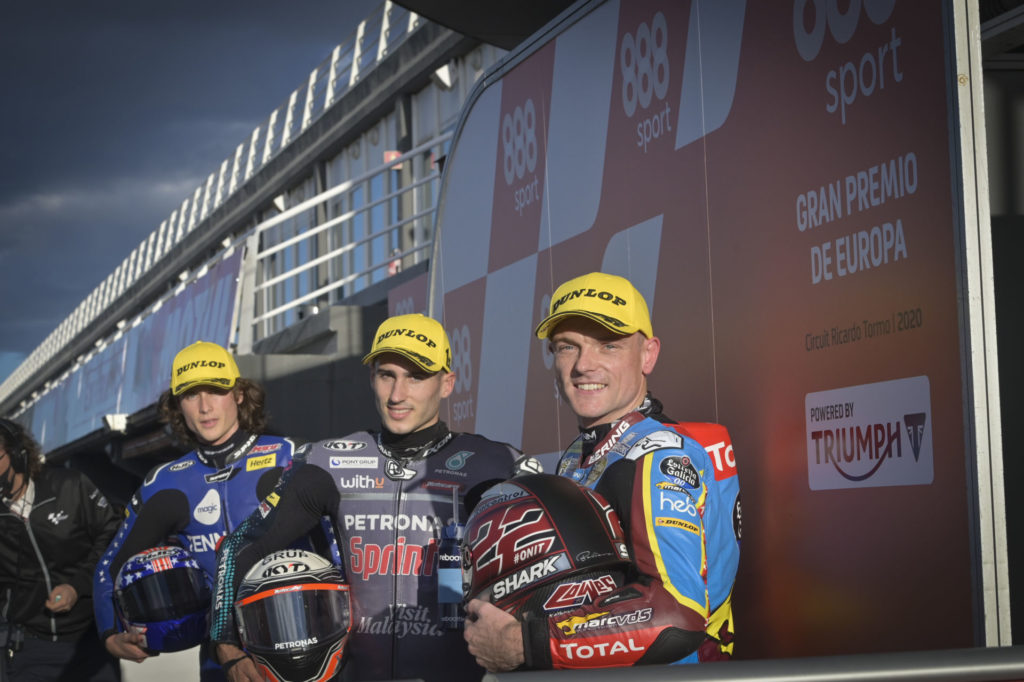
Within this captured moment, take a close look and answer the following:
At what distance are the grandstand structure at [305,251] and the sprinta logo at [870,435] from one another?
4645 mm

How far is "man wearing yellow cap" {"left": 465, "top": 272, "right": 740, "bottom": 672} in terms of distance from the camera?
2.67 metres

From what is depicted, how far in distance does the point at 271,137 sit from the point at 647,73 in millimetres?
25069

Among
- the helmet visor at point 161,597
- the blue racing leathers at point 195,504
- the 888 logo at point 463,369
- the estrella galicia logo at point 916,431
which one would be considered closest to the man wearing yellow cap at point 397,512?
the helmet visor at point 161,597

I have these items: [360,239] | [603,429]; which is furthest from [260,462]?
[360,239]

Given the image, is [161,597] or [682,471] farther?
[161,597]

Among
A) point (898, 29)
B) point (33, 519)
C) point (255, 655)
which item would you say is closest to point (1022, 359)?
point (898, 29)

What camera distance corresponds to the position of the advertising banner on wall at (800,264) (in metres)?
3.16

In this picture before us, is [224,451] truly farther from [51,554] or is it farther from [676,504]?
[676,504]

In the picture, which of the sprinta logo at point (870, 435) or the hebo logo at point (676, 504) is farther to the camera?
the sprinta logo at point (870, 435)

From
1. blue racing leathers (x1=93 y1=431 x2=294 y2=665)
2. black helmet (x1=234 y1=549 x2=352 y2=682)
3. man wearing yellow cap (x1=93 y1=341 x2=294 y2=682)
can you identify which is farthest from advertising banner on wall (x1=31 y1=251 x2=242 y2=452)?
black helmet (x1=234 y1=549 x2=352 y2=682)

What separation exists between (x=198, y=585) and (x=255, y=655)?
1.06 metres

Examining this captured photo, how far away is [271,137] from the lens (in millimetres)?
28703

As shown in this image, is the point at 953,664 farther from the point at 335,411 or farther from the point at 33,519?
the point at 335,411

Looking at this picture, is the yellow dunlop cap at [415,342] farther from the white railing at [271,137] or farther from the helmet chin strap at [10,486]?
the white railing at [271,137]
